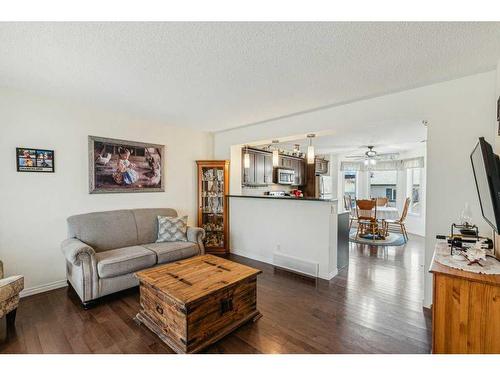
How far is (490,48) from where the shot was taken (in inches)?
70.1

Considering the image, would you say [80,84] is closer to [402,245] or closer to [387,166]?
[402,245]

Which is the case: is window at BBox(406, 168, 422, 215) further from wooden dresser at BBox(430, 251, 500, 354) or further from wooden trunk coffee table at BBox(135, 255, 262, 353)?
wooden trunk coffee table at BBox(135, 255, 262, 353)

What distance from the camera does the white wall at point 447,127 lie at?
2184 millimetres

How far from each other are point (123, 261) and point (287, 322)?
188cm

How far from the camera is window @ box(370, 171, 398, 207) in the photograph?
23.6ft

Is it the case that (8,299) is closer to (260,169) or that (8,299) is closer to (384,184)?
(260,169)

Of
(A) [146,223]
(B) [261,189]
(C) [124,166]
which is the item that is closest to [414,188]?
(B) [261,189]

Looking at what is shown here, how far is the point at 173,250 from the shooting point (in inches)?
121

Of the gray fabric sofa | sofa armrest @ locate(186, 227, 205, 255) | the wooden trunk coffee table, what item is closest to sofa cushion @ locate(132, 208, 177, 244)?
the gray fabric sofa

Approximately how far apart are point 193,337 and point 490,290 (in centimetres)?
191

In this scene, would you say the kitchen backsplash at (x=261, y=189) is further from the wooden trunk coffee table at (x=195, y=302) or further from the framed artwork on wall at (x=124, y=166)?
the wooden trunk coffee table at (x=195, y=302)

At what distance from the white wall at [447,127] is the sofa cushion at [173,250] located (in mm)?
2809

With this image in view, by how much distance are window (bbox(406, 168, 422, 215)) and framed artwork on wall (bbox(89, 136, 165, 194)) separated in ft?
21.3

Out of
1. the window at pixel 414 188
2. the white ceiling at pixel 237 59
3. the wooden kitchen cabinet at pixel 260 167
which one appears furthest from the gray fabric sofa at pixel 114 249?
the window at pixel 414 188
